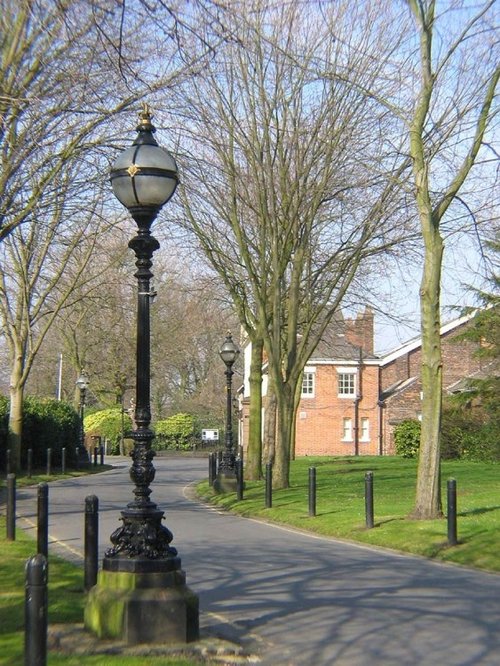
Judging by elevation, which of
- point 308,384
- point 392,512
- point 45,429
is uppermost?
point 308,384

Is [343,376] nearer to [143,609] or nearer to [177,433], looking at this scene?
[177,433]

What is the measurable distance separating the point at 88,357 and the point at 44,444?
25.8m

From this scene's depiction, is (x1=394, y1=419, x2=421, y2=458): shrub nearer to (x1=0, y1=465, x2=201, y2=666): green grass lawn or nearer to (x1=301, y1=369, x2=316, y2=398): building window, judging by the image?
(x1=301, y1=369, x2=316, y2=398): building window

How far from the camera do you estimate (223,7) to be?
8000 millimetres

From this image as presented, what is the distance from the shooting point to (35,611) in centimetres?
505

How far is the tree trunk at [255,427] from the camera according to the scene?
3127 cm

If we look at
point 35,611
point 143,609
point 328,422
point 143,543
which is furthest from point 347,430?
point 35,611

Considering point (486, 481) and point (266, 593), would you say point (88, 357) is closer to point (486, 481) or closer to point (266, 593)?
point (486, 481)

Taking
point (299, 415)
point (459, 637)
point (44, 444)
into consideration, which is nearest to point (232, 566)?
point (459, 637)

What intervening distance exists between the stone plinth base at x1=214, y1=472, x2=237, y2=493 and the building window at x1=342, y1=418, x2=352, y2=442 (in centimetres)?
3540

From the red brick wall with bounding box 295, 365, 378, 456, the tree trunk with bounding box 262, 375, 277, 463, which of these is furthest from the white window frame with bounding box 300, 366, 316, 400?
the tree trunk with bounding box 262, 375, 277, 463

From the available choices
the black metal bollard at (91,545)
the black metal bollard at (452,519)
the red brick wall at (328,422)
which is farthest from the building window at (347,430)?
the black metal bollard at (91,545)

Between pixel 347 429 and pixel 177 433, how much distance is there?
14.0 meters

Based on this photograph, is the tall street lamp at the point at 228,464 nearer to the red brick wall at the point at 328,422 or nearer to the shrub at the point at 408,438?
the shrub at the point at 408,438
